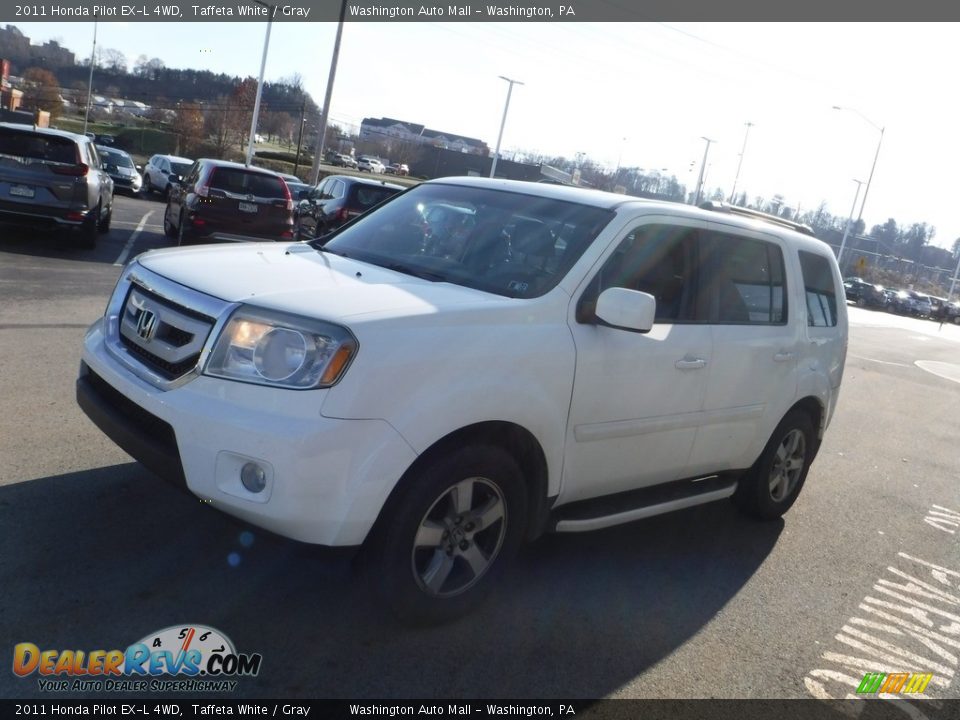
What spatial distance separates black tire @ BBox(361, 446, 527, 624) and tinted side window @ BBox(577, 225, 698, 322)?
100cm

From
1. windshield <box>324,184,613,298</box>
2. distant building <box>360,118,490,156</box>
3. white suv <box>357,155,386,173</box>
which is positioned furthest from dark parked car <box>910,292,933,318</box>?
windshield <box>324,184,613,298</box>

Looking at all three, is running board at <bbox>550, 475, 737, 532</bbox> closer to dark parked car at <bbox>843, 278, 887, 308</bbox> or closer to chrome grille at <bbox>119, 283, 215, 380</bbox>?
chrome grille at <bbox>119, 283, 215, 380</bbox>

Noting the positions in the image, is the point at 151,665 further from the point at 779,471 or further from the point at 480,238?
the point at 779,471

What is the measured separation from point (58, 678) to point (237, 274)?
173cm

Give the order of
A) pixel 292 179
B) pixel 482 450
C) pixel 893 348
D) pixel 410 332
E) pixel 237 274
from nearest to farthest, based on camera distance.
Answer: pixel 410 332 < pixel 482 450 < pixel 237 274 < pixel 893 348 < pixel 292 179

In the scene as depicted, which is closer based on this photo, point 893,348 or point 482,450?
point 482,450

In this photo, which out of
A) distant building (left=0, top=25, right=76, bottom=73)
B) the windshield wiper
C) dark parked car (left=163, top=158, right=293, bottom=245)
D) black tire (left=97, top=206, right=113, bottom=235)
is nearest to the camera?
the windshield wiper

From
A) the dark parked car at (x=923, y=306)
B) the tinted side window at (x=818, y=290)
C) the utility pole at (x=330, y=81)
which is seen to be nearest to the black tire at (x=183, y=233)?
the tinted side window at (x=818, y=290)

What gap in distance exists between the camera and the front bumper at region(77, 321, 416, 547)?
10.5ft

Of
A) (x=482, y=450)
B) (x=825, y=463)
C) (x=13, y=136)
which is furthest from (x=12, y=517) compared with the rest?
(x=13, y=136)

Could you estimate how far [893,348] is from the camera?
79.2 ft

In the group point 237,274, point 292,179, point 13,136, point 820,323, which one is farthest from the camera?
point 292,179

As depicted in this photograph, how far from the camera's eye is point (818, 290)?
6.12 meters

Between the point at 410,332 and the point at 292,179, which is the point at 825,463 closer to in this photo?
the point at 410,332
